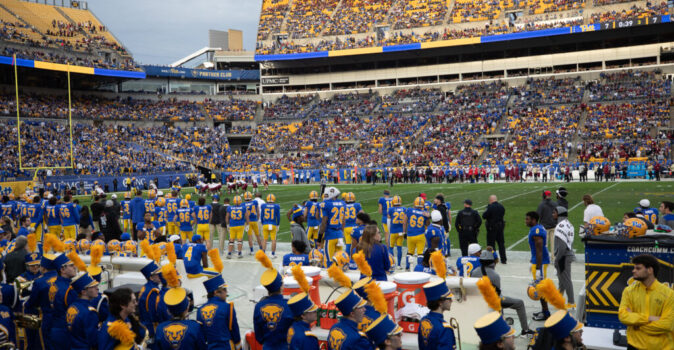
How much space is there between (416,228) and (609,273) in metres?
5.09

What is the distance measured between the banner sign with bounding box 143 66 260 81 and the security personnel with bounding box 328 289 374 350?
6058 centimetres

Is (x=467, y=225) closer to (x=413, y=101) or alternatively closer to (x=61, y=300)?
(x=61, y=300)

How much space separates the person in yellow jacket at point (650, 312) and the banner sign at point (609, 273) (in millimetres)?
1274

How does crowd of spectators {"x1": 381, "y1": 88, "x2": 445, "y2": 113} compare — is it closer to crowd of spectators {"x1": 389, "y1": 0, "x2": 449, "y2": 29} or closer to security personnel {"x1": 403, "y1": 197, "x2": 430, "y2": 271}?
crowd of spectators {"x1": 389, "y1": 0, "x2": 449, "y2": 29}

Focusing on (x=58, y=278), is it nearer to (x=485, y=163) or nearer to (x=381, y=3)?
(x=485, y=163)

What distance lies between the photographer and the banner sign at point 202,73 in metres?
60.5

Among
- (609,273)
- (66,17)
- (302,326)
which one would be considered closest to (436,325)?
(302,326)

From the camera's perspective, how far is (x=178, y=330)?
4.59 meters

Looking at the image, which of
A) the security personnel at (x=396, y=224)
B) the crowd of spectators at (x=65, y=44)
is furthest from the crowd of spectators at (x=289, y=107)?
the security personnel at (x=396, y=224)

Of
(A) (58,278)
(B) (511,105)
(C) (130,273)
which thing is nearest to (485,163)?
(B) (511,105)

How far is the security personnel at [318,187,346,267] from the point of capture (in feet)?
36.0

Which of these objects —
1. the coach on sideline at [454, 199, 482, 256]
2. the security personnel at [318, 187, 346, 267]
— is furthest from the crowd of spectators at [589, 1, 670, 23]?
the security personnel at [318, 187, 346, 267]

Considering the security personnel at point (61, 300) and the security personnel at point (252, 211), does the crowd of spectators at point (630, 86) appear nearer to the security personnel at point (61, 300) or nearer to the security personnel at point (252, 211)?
the security personnel at point (252, 211)

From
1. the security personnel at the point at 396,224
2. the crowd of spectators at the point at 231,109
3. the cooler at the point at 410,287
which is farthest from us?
the crowd of spectators at the point at 231,109
